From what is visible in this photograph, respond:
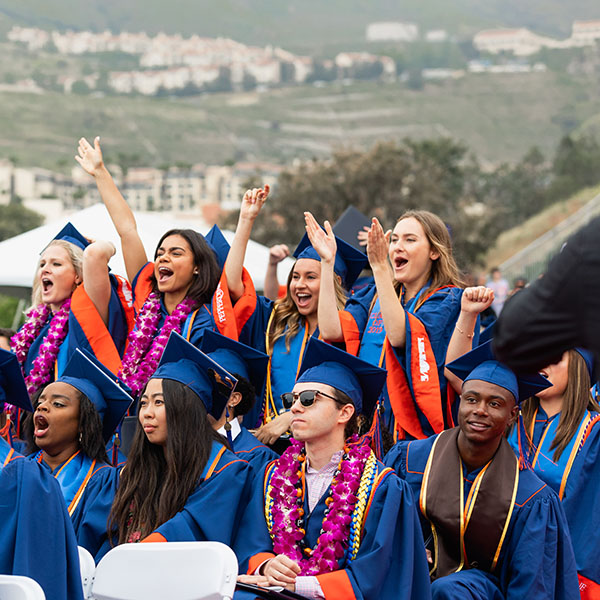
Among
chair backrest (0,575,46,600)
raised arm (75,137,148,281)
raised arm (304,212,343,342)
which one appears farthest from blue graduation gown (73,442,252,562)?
raised arm (75,137,148,281)

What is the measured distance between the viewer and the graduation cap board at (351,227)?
317 inches

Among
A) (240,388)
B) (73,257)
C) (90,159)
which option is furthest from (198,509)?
(90,159)

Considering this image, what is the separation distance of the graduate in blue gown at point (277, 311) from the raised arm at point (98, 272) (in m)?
0.75

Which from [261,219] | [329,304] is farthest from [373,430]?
[261,219]

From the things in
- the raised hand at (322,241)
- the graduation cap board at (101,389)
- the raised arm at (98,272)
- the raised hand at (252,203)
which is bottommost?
the graduation cap board at (101,389)

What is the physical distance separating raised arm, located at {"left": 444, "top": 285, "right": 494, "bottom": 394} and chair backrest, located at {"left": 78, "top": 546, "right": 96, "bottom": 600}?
7.77ft

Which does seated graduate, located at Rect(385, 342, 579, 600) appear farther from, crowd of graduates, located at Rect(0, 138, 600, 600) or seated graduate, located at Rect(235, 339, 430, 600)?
seated graduate, located at Rect(235, 339, 430, 600)

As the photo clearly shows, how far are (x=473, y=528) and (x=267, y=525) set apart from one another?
959 mm

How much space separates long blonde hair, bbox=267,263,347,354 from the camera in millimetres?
6109

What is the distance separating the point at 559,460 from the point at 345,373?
4.85ft

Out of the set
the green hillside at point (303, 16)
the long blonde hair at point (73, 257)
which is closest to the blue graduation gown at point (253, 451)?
the long blonde hair at point (73, 257)

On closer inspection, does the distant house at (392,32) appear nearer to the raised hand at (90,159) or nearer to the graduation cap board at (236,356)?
the raised hand at (90,159)

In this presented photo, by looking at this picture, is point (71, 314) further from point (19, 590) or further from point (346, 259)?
point (19, 590)

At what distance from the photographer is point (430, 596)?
435 centimetres
